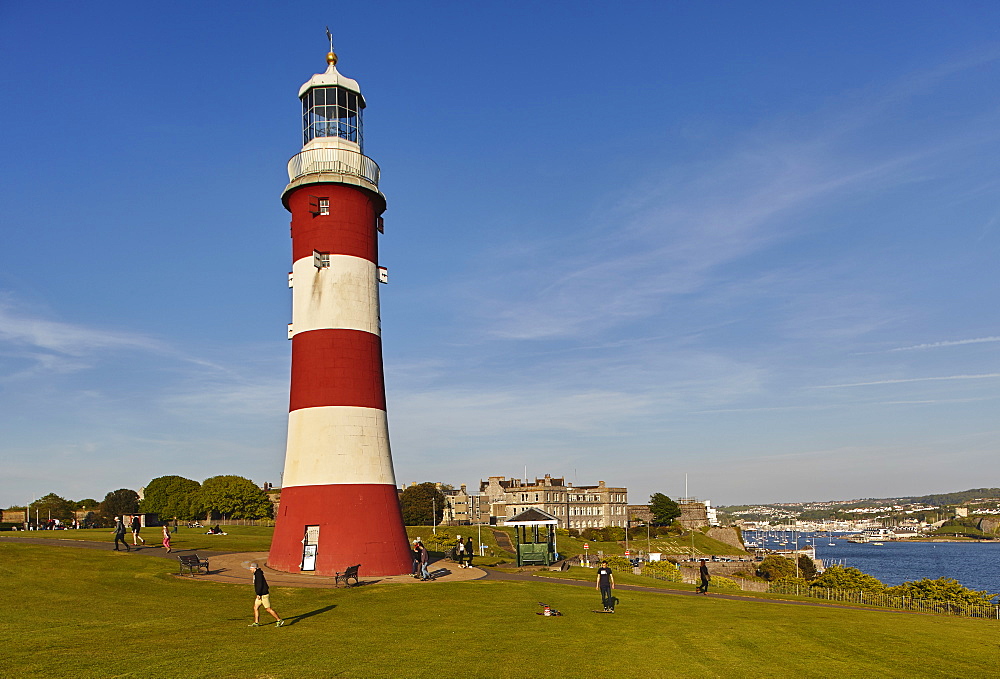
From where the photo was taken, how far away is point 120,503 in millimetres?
109750

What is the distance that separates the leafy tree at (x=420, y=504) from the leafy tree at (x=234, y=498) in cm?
2385

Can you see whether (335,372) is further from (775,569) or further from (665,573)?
(775,569)

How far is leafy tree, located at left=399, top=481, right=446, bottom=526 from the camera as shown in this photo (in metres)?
118

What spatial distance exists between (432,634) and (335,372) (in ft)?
47.4

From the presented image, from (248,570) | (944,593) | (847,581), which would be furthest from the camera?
(847,581)

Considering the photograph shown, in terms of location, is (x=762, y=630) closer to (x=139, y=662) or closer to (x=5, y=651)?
(x=139, y=662)

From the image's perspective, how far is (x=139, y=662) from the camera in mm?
13664

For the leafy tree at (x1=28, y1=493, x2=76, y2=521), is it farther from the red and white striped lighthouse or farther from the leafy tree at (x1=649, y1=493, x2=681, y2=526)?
the leafy tree at (x1=649, y1=493, x2=681, y2=526)

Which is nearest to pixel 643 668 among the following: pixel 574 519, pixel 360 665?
pixel 360 665

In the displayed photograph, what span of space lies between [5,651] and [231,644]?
4191mm

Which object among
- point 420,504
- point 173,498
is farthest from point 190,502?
point 420,504

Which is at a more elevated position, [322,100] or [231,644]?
[322,100]

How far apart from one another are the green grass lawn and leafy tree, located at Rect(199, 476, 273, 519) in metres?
74.0

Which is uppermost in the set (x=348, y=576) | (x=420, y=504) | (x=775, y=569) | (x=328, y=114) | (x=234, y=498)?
(x=328, y=114)
